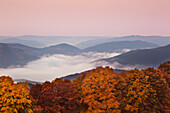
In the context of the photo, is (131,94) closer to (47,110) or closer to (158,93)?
(158,93)

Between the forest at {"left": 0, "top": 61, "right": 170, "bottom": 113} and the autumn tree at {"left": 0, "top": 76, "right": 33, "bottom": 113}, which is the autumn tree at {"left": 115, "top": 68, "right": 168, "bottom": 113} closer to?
the forest at {"left": 0, "top": 61, "right": 170, "bottom": 113}

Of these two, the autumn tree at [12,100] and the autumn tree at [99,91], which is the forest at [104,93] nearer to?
the autumn tree at [99,91]

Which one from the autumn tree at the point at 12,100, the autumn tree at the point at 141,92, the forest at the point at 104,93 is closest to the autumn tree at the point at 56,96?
the forest at the point at 104,93

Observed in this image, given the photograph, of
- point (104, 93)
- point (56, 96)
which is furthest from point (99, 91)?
point (56, 96)

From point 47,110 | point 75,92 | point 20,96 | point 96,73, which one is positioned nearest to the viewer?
point 20,96

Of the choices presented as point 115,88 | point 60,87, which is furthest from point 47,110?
point 115,88

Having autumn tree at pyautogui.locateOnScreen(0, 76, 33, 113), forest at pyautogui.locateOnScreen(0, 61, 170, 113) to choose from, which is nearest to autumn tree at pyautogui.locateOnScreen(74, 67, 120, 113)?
forest at pyautogui.locateOnScreen(0, 61, 170, 113)

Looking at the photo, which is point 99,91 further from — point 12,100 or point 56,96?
point 12,100
